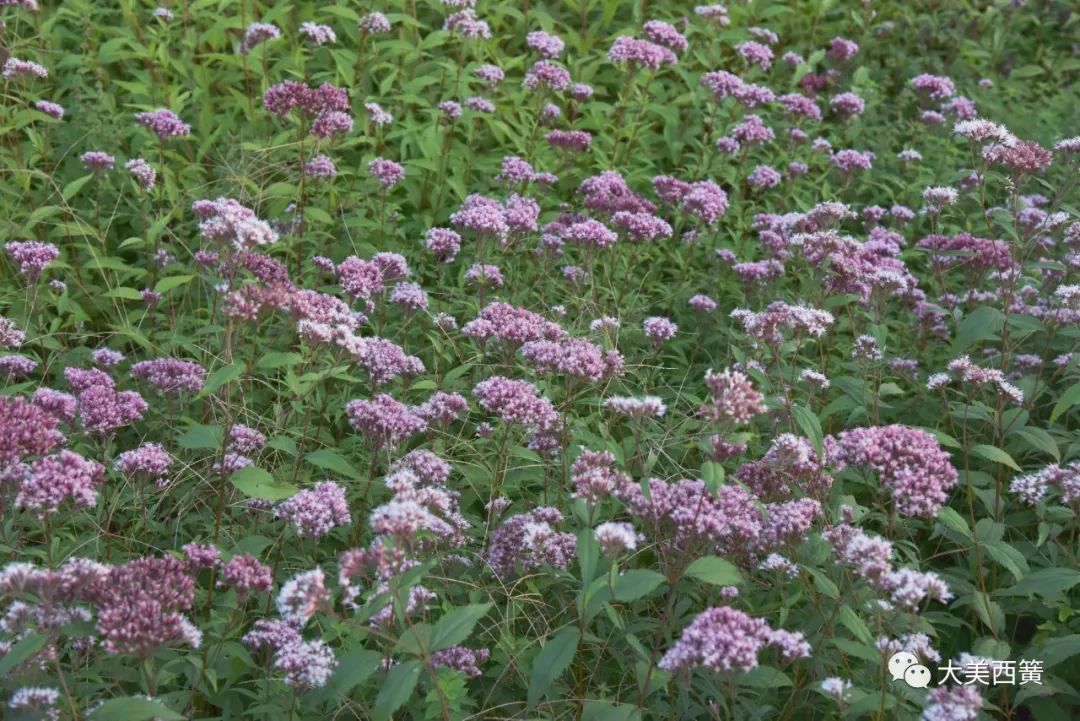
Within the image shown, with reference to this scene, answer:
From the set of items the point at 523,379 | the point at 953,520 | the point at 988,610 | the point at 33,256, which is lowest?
the point at 523,379

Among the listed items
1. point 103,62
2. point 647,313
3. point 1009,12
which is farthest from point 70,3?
point 1009,12

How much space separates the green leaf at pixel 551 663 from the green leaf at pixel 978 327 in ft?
7.25

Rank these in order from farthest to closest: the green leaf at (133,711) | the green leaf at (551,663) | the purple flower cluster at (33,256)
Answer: the purple flower cluster at (33,256)
the green leaf at (551,663)
the green leaf at (133,711)

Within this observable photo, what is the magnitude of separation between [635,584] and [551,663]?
36 cm

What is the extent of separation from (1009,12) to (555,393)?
7821mm

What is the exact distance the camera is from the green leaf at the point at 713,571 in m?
3.25

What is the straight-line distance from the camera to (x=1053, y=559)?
13.9 feet

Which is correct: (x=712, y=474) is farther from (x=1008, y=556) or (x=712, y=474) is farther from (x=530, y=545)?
(x=1008, y=556)

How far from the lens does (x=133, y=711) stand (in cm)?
289

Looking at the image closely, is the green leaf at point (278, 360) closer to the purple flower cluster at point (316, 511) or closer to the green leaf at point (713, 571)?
the purple flower cluster at point (316, 511)

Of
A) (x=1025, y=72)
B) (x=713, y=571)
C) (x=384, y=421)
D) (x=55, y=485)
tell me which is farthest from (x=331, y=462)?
(x=1025, y=72)

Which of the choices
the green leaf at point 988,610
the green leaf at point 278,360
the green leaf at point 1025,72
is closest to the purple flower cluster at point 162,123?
the green leaf at point 278,360

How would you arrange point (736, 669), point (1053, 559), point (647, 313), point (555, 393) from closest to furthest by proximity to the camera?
point (736, 669), point (1053, 559), point (555, 393), point (647, 313)

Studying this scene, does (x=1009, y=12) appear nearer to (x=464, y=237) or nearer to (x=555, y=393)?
(x=464, y=237)
